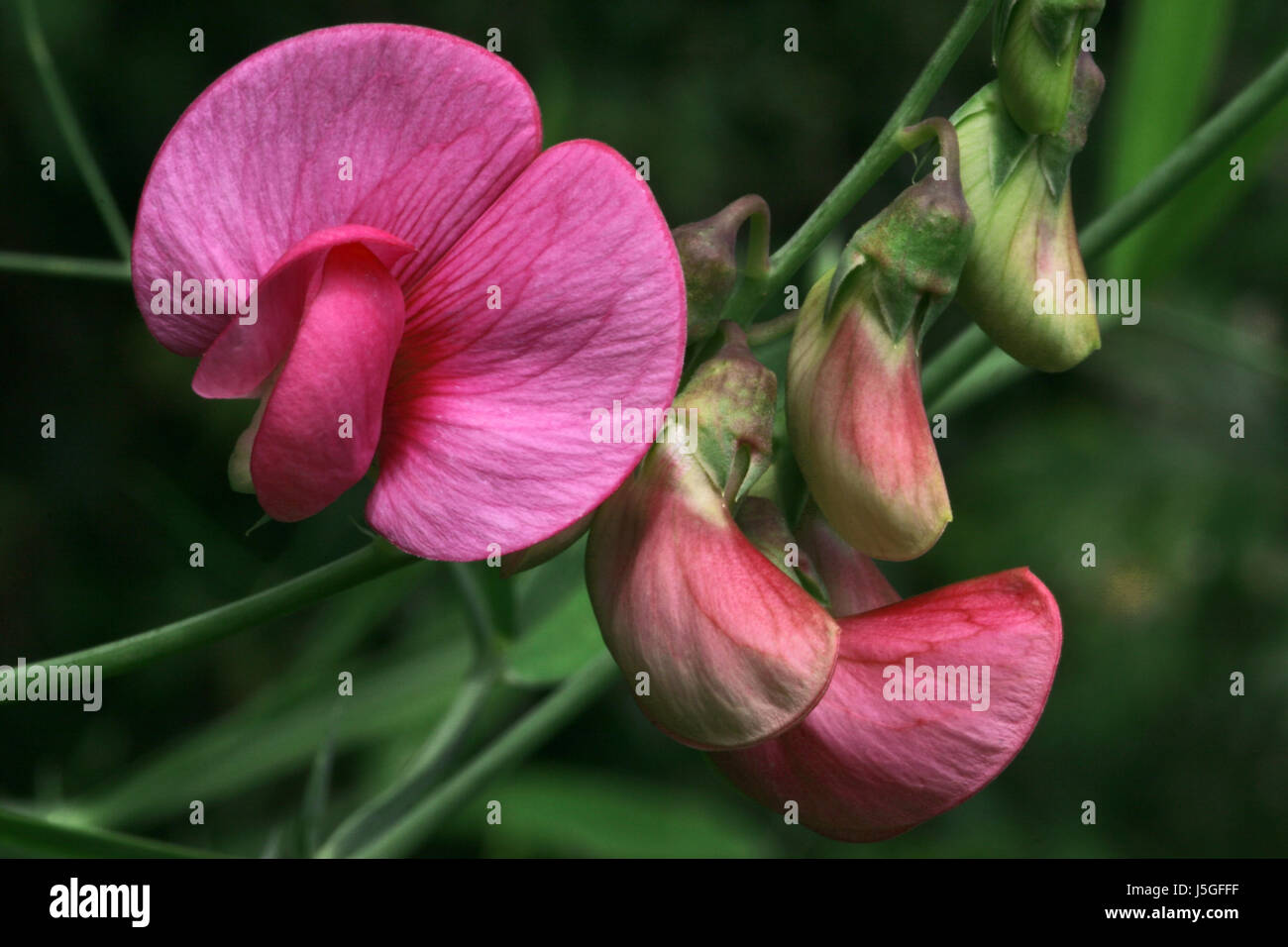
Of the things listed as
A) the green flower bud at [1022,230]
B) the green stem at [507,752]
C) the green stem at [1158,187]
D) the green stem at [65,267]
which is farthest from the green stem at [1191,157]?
the green stem at [65,267]

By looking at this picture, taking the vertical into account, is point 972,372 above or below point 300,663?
above

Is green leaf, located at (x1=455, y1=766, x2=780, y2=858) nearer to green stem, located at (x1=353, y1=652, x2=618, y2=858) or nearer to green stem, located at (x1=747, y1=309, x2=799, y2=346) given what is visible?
green stem, located at (x1=353, y1=652, x2=618, y2=858)

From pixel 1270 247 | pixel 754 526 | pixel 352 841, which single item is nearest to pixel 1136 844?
pixel 1270 247

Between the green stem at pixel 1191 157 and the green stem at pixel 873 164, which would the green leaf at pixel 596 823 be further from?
the green stem at pixel 873 164

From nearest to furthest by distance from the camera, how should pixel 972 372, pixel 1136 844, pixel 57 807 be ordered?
1. pixel 972 372
2. pixel 57 807
3. pixel 1136 844

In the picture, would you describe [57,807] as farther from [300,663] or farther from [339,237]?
[339,237]

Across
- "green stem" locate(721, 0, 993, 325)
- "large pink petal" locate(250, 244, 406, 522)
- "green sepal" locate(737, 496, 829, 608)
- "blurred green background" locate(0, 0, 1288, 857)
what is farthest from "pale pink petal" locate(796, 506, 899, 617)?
"blurred green background" locate(0, 0, 1288, 857)

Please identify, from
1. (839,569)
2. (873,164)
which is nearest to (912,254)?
(873,164)
